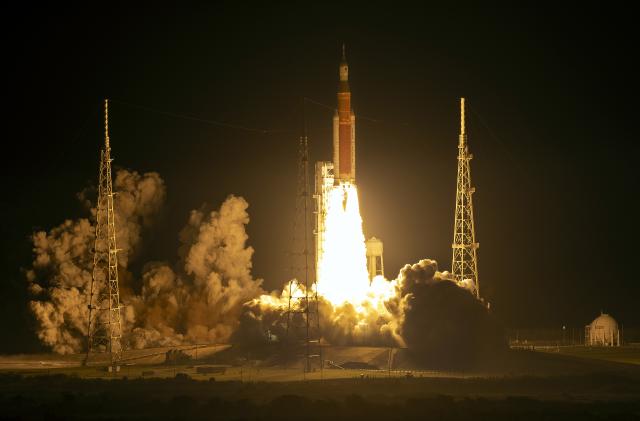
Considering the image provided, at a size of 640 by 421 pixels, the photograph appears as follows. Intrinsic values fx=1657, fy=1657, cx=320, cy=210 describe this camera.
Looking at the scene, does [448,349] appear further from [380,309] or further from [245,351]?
[245,351]

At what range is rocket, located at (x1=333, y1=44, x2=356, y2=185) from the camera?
83.1 metres

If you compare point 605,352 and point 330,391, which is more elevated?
point 605,352

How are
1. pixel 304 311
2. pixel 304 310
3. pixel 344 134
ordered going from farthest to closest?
pixel 344 134 → pixel 304 310 → pixel 304 311

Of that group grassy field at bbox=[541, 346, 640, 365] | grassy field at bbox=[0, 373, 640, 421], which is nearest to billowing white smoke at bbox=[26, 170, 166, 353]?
grassy field at bbox=[0, 373, 640, 421]

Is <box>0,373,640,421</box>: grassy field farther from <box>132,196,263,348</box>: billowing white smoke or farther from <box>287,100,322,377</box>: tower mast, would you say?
<box>132,196,263,348</box>: billowing white smoke

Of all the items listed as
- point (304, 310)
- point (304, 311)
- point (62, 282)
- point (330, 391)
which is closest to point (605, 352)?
point (304, 310)

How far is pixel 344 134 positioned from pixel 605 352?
1891cm

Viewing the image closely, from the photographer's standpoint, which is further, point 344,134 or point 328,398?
point 344,134

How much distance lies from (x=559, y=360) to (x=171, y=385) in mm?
19162

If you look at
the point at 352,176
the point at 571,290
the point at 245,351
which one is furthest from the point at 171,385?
the point at 571,290

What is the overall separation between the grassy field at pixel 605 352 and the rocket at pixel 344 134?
571 inches

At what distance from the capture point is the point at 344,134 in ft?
274

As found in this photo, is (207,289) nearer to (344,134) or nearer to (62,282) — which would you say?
(62,282)

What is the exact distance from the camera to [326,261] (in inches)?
3393
